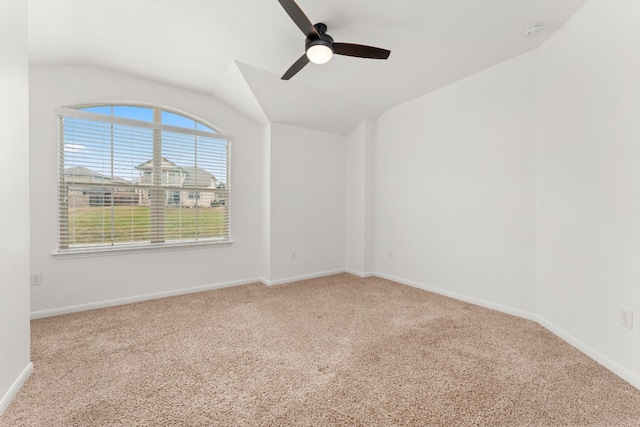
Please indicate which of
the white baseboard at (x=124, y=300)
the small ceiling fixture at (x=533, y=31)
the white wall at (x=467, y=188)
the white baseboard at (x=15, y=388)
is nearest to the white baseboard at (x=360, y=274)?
the white wall at (x=467, y=188)

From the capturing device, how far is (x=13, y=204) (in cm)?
162

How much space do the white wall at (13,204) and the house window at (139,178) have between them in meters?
1.38

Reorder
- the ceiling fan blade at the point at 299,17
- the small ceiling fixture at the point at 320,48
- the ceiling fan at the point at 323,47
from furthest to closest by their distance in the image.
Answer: the small ceiling fixture at the point at 320,48, the ceiling fan at the point at 323,47, the ceiling fan blade at the point at 299,17

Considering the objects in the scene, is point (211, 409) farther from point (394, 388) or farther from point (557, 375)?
point (557, 375)

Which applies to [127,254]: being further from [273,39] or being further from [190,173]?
[273,39]

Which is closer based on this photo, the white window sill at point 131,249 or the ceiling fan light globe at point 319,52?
the ceiling fan light globe at point 319,52

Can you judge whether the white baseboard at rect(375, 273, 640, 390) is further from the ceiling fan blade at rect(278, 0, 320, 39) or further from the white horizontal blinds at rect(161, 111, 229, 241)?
the ceiling fan blade at rect(278, 0, 320, 39)

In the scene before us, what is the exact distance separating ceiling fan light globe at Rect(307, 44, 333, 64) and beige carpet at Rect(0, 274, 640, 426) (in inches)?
91.7

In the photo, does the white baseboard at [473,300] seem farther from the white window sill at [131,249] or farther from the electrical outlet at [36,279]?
the electrical outlet at [36,279]

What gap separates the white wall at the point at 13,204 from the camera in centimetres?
152

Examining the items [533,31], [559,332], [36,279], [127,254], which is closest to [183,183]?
[127,254]

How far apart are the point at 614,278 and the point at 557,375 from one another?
2.65 feet

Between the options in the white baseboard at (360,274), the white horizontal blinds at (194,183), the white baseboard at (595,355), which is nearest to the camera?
the white baseboard at (595,355)

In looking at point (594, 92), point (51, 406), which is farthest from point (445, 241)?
A: point (51, 406)
